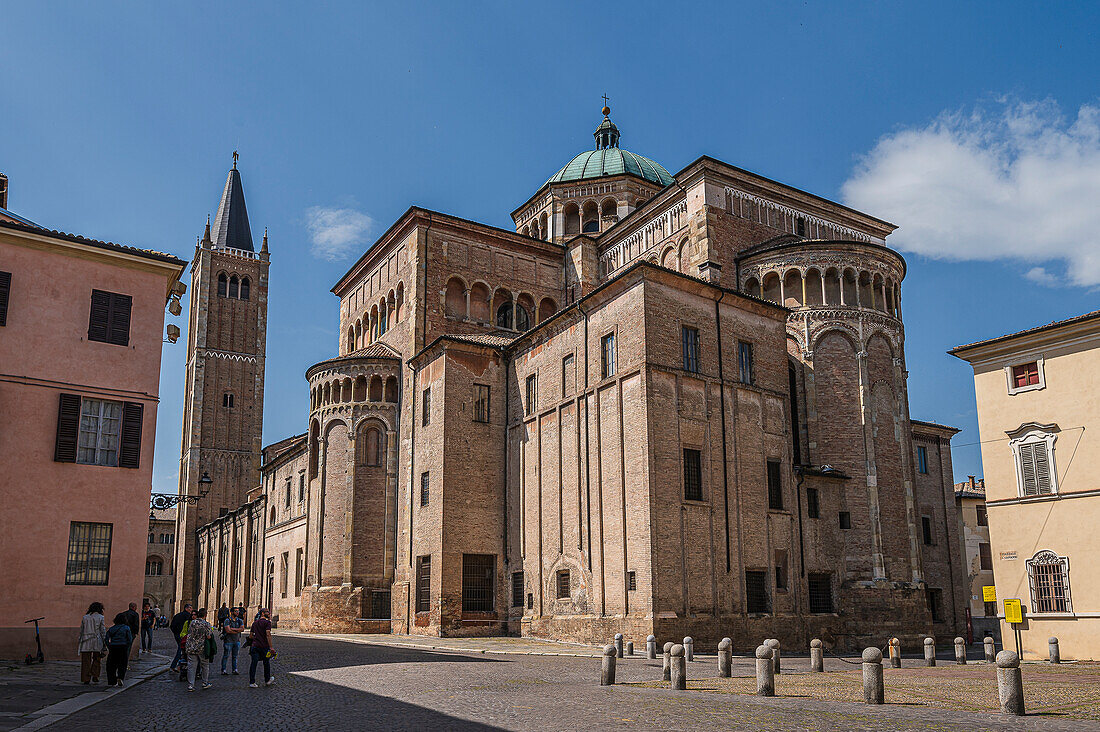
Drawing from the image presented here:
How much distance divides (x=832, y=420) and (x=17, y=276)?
25602mm

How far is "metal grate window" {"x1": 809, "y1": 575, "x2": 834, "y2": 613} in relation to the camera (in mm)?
30250

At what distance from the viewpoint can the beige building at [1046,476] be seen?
23844 mm

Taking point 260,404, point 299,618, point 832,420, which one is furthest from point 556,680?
point 260,404

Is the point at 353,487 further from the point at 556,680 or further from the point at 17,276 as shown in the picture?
the point at 556,680

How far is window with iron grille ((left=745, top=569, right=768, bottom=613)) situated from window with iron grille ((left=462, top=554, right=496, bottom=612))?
9.75 metres

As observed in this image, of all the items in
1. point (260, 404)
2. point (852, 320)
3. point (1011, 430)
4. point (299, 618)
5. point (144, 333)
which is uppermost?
point (260, 404)

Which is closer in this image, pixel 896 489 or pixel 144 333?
pixel 144 333

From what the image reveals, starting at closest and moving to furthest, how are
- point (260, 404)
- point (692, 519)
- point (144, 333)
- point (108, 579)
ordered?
point (108, 579) < point (144, 333) < point (692, 519) < point (260, 404)

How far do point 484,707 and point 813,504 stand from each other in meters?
20.9

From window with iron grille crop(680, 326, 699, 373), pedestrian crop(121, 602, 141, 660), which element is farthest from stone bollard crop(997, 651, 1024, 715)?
window with iron grille crop(680, 326, 699, 373)

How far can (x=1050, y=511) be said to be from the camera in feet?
81.2

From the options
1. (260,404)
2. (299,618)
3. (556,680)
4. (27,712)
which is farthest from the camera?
(260,404)

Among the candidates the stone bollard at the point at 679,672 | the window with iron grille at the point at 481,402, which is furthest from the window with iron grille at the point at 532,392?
the stone bollard at the point at 679,672

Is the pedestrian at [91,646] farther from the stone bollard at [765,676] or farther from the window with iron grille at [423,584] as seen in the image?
the window with iron grille at [423,584]
